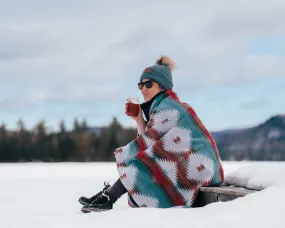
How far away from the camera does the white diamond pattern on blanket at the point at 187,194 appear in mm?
3707

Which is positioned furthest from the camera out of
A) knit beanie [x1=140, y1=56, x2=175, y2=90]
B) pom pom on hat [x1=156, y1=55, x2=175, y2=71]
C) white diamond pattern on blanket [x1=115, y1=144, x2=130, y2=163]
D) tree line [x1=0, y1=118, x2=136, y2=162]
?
tree line [x1=0, y1=118, x2=136, y2=162]

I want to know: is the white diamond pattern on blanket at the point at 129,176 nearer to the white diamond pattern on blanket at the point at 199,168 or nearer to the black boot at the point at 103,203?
the black boot at the point at 103,203

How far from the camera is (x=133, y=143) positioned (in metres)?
3.81

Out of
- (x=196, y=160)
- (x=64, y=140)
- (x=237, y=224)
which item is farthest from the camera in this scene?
(x=64, y=140)

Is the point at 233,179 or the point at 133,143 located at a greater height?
the point at 133,143

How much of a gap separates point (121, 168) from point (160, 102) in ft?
1.71

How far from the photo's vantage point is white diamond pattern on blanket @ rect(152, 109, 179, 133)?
375cm

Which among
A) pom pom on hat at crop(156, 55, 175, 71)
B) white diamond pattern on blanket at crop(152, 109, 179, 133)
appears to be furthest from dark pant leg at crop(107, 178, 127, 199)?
pom pom on hat at crop(156, 55, 175, 71)

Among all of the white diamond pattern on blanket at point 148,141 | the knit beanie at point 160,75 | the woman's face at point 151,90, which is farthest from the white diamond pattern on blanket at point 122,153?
the knit beanie at point 160,75

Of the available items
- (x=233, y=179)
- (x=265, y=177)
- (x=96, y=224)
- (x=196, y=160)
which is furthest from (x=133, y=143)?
(x=96, y=224)

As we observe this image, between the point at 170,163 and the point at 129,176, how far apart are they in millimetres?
291

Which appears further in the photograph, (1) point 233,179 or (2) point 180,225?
(1) point 233,179

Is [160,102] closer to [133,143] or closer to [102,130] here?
[133,143]

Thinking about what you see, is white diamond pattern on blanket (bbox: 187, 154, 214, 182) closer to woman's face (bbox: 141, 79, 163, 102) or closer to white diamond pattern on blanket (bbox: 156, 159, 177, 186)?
white diamond pattern on blanket (bbox: 156, 159, 177, 186)
